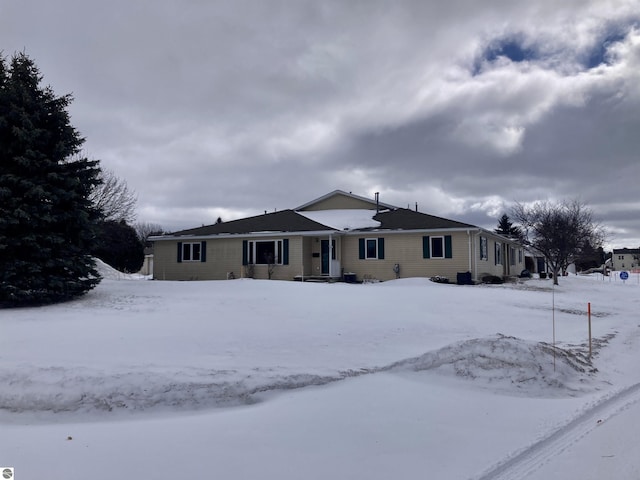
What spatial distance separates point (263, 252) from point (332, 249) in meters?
3.68

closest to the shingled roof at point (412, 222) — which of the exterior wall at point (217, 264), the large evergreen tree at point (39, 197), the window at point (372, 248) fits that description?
the window at point (372, 248)

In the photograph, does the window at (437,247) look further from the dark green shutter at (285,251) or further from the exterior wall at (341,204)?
the dark green shutter at (285,251)

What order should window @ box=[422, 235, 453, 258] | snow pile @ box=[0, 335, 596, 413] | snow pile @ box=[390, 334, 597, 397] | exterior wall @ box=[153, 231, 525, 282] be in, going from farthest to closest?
1. window @ box=[422, 235, 453, 258]
2. exterior wall @ box=[153, 231, 525, 282]
3. snow pile @ box=[390, 334, 597, 397]
4. snow pile @ box=[0, 335, 596, 413]

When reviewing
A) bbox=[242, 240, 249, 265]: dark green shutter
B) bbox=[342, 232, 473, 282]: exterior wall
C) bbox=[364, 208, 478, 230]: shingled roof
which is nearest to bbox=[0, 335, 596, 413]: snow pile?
bbox=[342, 232, 473, 282]: exterior wall

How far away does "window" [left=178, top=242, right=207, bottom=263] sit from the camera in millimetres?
26405

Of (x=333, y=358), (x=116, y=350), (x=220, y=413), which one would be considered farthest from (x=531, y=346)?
(x=116, y=350)

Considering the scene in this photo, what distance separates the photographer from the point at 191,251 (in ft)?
87.6

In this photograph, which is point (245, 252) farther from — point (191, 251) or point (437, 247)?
point (437, 247)

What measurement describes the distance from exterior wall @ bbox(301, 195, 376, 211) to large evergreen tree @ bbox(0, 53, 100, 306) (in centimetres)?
1820

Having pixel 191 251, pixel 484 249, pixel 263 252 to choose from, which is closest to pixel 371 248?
pixel 263 252

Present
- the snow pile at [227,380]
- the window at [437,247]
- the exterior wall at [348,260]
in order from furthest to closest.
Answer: the window at [437,247], the exterior wall at [348,260], the snow pile at [227,380]

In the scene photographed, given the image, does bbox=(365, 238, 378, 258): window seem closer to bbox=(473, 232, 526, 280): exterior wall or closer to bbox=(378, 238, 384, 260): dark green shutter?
bbox=(378, 238, 384, 260): dark green shutter

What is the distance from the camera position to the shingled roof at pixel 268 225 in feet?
82.4

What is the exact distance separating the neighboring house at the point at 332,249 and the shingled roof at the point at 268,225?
5 centimetres
